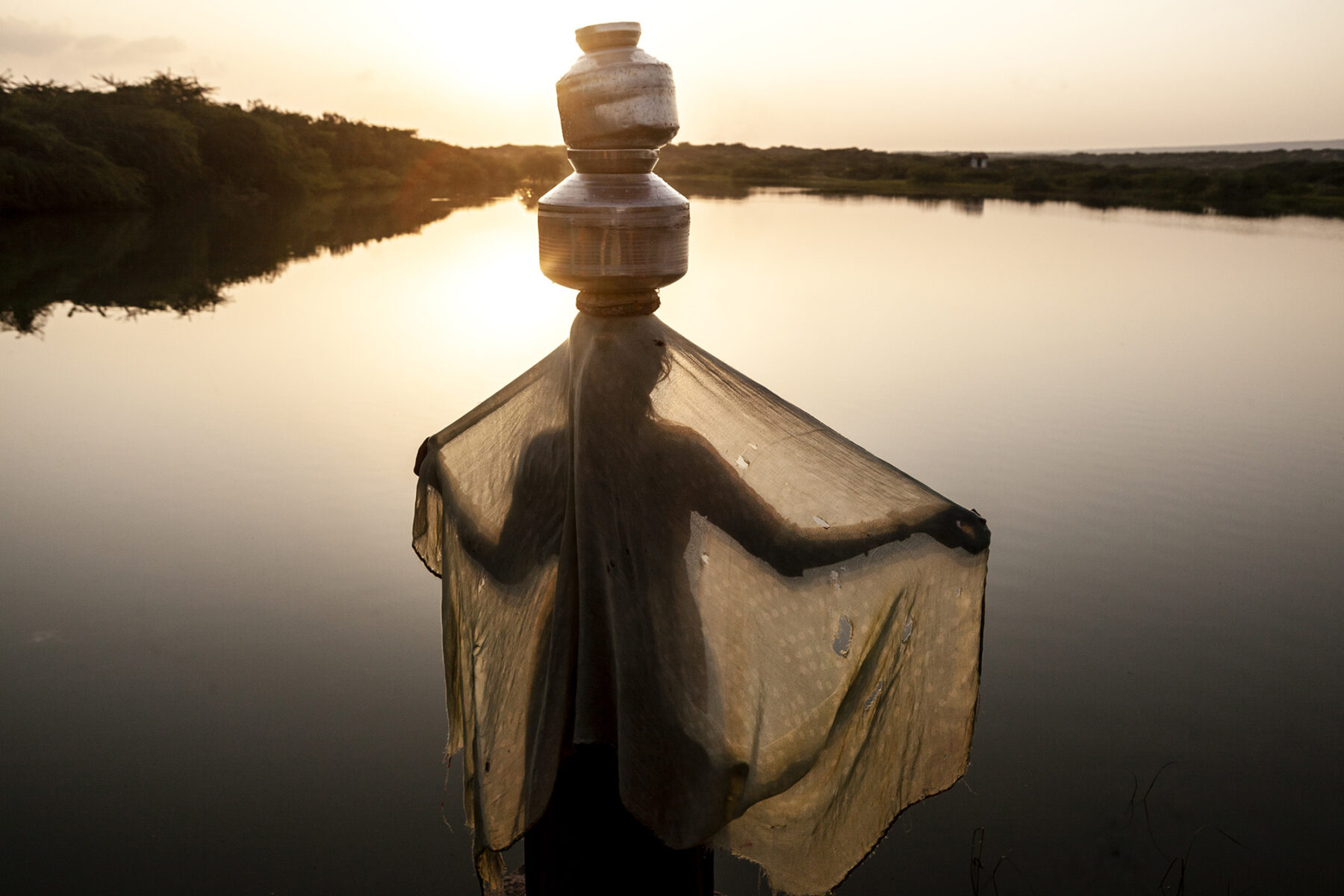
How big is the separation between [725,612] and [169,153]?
45949 millimetres

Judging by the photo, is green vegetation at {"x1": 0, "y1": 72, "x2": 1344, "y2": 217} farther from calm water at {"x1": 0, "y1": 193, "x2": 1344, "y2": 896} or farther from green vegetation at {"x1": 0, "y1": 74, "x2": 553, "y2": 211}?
calm water at {"x1": 0, "y1": 193, "x2": 1344, "y2": 896}

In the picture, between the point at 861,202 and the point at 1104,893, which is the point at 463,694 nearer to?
the point at 1104,893

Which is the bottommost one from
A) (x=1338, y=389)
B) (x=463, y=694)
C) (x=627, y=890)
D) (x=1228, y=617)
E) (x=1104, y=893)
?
(x=1104, y=893)

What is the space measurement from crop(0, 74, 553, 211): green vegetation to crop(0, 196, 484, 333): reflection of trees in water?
1.33 m

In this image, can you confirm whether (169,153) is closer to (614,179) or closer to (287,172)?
(287,172)

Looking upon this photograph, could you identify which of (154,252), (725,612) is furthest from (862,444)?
(154,252)

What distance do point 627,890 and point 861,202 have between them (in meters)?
51.5

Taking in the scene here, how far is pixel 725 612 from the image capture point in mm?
1013

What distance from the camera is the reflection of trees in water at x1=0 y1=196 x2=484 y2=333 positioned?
16797mm

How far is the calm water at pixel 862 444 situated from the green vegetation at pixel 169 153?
20.3m

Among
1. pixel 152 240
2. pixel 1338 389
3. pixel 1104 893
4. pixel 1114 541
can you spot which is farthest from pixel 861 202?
pixel 1104 893

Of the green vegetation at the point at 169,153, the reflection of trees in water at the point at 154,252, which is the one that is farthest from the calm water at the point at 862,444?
the green vegetation at the point at 169,153

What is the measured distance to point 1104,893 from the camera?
380 centimetres

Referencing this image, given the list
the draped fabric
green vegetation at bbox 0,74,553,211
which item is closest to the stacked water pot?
the draped fabric
